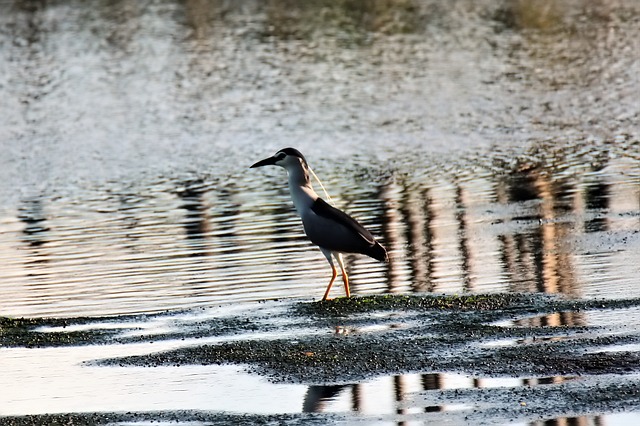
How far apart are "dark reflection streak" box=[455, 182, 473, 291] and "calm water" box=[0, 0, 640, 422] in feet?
0.20

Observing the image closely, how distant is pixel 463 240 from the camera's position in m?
17.3

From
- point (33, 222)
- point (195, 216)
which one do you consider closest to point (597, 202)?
point (195, 216)

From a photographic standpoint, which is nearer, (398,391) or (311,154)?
(398,391)

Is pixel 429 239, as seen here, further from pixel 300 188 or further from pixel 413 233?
pixel 300 188

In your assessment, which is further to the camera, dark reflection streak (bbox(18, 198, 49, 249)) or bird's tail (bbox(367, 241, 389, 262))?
dark reflection streak (bbox(18, 198, 49, 249))

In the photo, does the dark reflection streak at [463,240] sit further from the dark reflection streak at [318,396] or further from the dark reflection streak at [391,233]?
the dark reflection streak at [318,396]

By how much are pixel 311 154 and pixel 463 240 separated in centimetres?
990

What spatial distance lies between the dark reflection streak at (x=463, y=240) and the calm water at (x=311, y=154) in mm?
60

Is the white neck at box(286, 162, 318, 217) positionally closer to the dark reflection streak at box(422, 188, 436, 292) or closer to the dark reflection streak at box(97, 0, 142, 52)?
the dark reflection streak at box(422, 188, 436, 292)

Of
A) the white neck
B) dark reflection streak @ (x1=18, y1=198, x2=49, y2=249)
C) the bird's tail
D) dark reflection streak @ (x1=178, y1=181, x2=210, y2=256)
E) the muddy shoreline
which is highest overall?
the white neck

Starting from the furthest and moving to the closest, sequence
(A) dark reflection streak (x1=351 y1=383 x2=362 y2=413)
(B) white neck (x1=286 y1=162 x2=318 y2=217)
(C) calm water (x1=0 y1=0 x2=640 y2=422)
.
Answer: (C) calm water (x1=0 y1=0 x2=640 y2=422) → (B) white neck (x1=286 y1=162 x2=318 y2=217) → (A) dark reflection streak (x1=351 y1=383 x2=362 y2=413)

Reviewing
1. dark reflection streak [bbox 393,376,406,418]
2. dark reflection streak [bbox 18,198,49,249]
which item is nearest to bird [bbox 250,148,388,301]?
dark reflection streak [bbox 393,376,406,418]

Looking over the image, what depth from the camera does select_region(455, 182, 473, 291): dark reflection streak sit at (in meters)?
14.7

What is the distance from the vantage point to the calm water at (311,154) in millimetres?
15539
